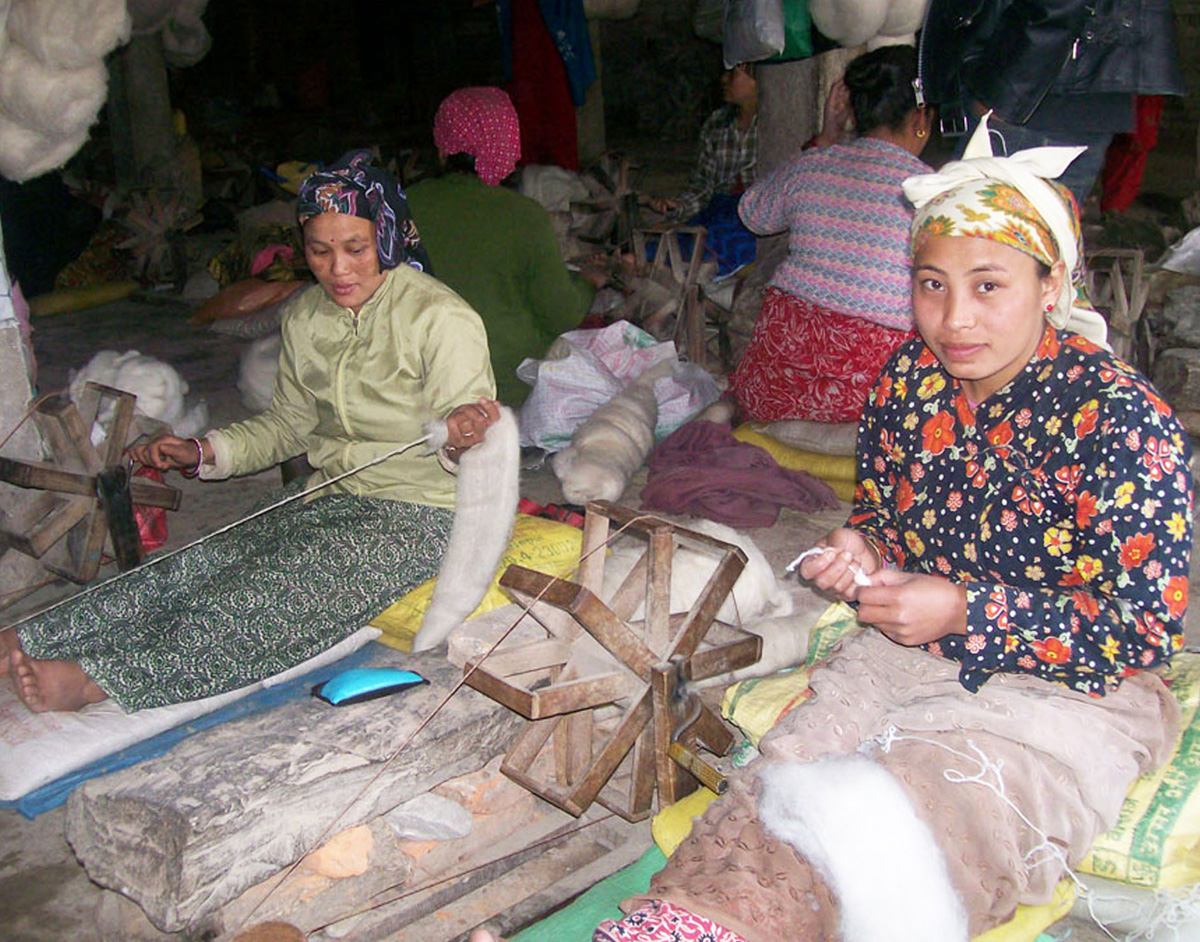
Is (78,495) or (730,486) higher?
(78,495)

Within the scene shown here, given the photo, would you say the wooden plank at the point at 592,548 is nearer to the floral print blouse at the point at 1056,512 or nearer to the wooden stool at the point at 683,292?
the floral print blouse at the point at 1056,512

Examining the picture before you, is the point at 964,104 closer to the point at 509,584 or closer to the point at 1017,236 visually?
the point at 1017,236

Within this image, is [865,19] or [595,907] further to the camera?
[865,19]

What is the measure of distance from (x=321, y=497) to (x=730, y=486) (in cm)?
155

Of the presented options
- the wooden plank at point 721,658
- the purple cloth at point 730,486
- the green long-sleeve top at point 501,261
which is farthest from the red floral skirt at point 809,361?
the wooden plank at point 721,658

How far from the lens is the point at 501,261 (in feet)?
14.6

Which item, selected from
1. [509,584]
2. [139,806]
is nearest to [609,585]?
[509,584]

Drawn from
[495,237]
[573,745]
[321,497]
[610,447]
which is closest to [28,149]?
[495,237]

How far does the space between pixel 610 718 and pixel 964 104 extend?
2.21m

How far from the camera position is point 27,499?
387cm

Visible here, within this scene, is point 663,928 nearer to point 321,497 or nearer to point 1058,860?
point 1058,860

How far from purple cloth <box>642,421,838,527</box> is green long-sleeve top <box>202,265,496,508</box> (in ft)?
3.92

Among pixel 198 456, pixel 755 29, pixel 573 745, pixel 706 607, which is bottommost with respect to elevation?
pixel 573 745

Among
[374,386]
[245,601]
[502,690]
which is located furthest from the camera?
[374,386]
